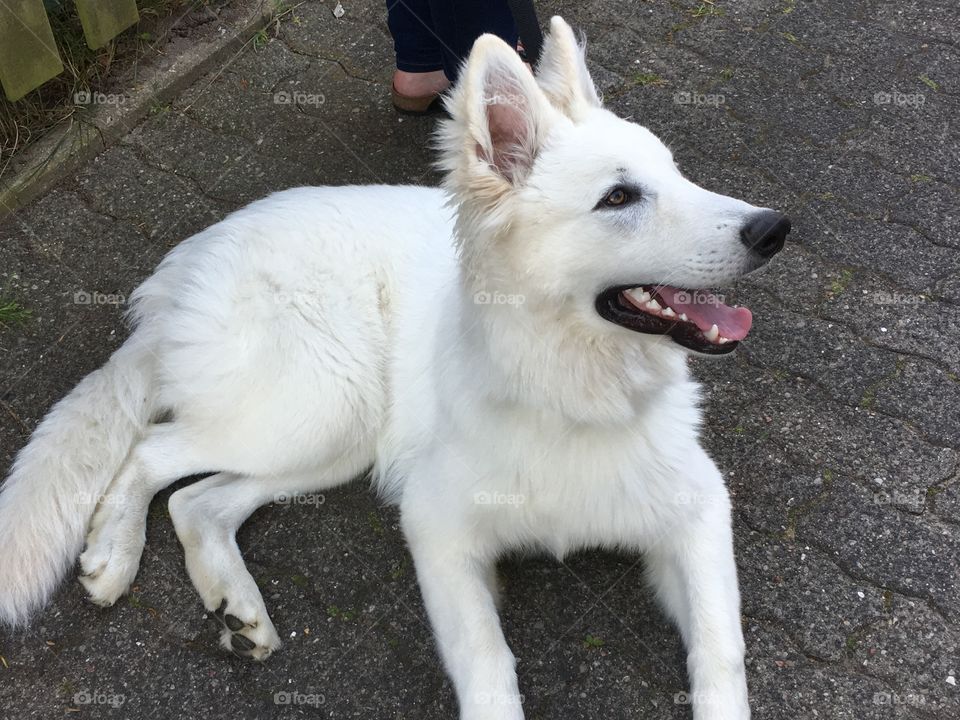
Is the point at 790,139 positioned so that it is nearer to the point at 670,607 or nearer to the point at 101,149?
the point at 670,607

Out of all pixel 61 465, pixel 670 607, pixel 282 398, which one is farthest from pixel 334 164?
pixel 670 607

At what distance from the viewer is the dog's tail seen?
2.89 meters

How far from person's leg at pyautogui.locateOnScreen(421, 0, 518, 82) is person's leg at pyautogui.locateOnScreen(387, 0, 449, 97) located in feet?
1.06

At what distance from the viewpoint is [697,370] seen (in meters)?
3.63

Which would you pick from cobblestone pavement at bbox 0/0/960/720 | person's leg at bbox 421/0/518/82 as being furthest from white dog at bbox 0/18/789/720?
person's leg at bbox 421/0/518/82

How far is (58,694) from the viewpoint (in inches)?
113

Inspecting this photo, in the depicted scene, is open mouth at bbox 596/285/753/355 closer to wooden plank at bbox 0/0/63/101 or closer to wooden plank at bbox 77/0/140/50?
wooden plank at bbox 0/0/63/101

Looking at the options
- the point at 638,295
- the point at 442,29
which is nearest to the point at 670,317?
the point at 638,295

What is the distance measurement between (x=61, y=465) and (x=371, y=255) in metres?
1.31

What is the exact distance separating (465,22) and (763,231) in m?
2.23

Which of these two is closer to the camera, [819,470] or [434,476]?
[434,476]

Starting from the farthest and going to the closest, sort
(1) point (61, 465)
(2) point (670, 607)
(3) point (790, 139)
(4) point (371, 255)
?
(3) point (790, 139)
(4) point (371, 255)
(1) point (61, 465)
(2) point (670, 607)

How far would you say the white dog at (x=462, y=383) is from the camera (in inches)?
93.3

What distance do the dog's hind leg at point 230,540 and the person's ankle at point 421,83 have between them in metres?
2.25
